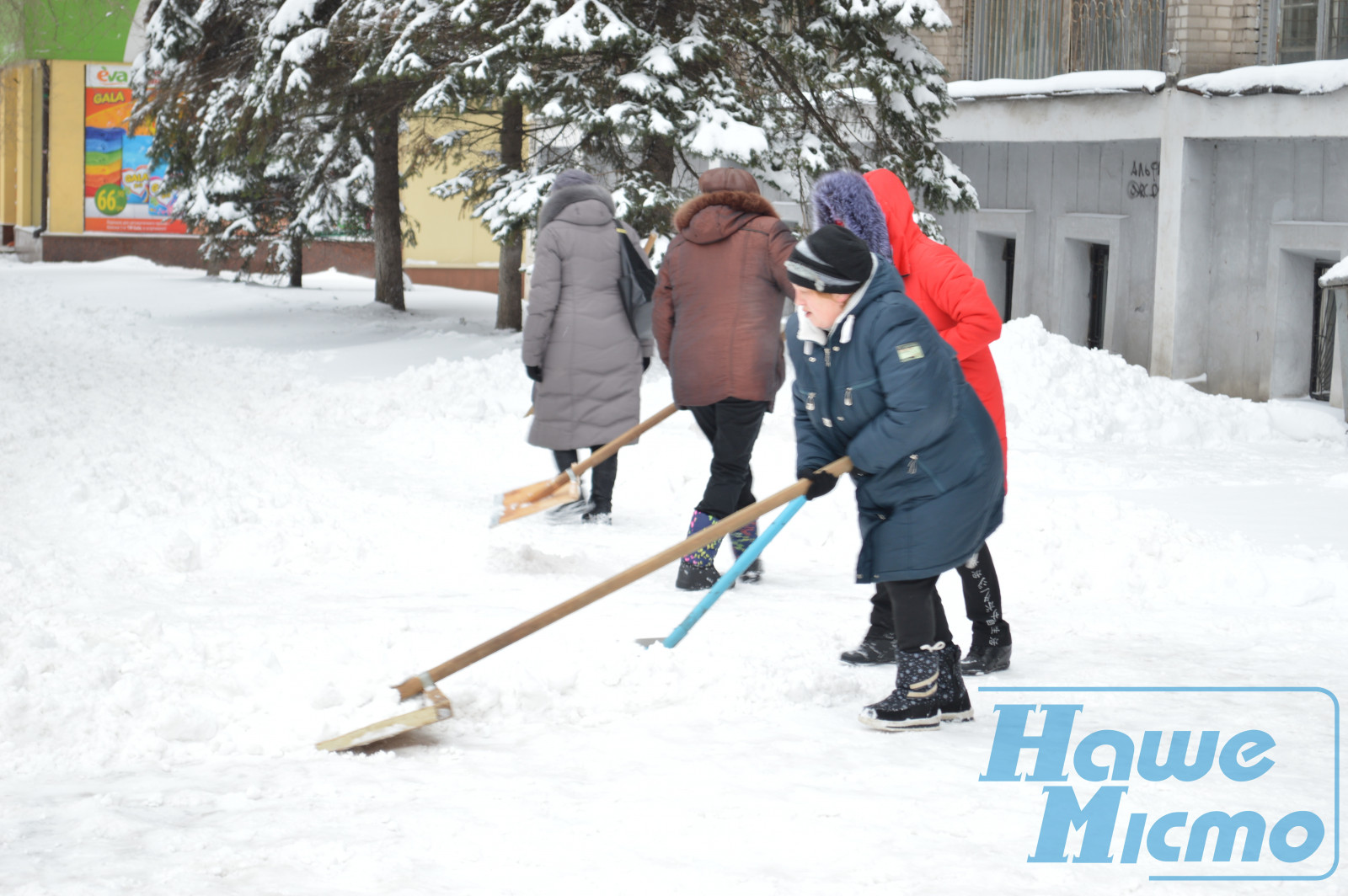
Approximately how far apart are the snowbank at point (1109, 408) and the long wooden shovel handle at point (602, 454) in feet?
13.3

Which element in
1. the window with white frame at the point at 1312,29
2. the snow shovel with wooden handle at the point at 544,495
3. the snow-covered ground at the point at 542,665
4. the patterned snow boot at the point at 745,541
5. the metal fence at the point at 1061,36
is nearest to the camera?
the snow-covered ground at the point at 542,665

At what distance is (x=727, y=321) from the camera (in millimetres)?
5621

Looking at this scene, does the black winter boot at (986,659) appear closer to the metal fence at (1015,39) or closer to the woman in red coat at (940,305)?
the woman in red coat at (940,305)

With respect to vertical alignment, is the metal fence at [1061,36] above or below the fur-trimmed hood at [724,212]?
above

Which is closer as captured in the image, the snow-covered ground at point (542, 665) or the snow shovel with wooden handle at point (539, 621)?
the snow-covered ground at point (542, 665)

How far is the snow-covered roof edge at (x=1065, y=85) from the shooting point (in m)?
14.2

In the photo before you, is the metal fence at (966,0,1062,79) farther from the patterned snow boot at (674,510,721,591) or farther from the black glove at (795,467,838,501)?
the black glove at (795,467,838,501)

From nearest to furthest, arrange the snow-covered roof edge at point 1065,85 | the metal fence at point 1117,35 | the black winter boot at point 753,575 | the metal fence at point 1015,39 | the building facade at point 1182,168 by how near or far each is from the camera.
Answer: the black winter boot at point 753,575, the building facade at point 1182,168, the snow-covered roof edge at point 1065,85, the metal fence at point 1117,35, the metal fence at point 1015,39

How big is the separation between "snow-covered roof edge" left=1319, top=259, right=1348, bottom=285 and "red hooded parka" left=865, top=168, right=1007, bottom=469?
7.11 metres

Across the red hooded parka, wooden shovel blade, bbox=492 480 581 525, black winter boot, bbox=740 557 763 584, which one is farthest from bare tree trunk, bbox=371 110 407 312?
the red hooded parka

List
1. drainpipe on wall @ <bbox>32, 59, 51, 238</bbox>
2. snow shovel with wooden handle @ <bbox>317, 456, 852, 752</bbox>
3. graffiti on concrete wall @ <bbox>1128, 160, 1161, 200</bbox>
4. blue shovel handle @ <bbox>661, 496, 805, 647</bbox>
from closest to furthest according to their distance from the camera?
1. snow shovel with wooden handle @ <bbox>317, 456, 852, 752</bbox>
2. blue shovel handle @ <bbox>661, 496, 805, 647</bbox>
3. graffiti on concrete wall @ <bbox>1128, 160, 1161, 200</bbox>
4. drainpipe on wall @ <bbox>32, 59, 51, 238</bbox>

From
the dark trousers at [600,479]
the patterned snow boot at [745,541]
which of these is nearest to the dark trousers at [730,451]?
the patterned snow boot at [745,541]

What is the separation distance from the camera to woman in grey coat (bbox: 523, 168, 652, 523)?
682 cm

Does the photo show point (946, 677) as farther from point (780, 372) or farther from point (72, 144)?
point (72, 144)
